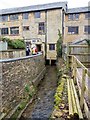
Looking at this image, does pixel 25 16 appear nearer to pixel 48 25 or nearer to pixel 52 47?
pixel 48 25

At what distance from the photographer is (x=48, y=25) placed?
3069cm

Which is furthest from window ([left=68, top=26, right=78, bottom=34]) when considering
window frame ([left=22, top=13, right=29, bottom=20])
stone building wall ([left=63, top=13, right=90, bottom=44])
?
window frame ([left=22, top=13, right=29, bottom=20])

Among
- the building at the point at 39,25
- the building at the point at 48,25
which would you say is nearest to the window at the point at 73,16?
the building at the point at 48,25

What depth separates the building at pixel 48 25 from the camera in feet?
99.3

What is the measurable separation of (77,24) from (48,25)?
474cm

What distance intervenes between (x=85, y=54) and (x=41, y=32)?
19.2 metres

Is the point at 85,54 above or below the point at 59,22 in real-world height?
below

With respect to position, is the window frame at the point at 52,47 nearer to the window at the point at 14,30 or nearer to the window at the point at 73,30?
the window at the point at 73,30

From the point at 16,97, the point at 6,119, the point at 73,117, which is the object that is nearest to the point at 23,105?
the point at 16,97

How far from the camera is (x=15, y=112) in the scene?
358 inches

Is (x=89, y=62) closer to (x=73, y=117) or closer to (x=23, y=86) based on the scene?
(x=23, y=86)

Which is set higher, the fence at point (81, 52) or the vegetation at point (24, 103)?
the fence at point (81, 52)

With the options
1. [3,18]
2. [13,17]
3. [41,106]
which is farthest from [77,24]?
[41,106]

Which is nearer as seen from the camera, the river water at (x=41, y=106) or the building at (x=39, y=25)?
the river water at (x=41, y=106)
